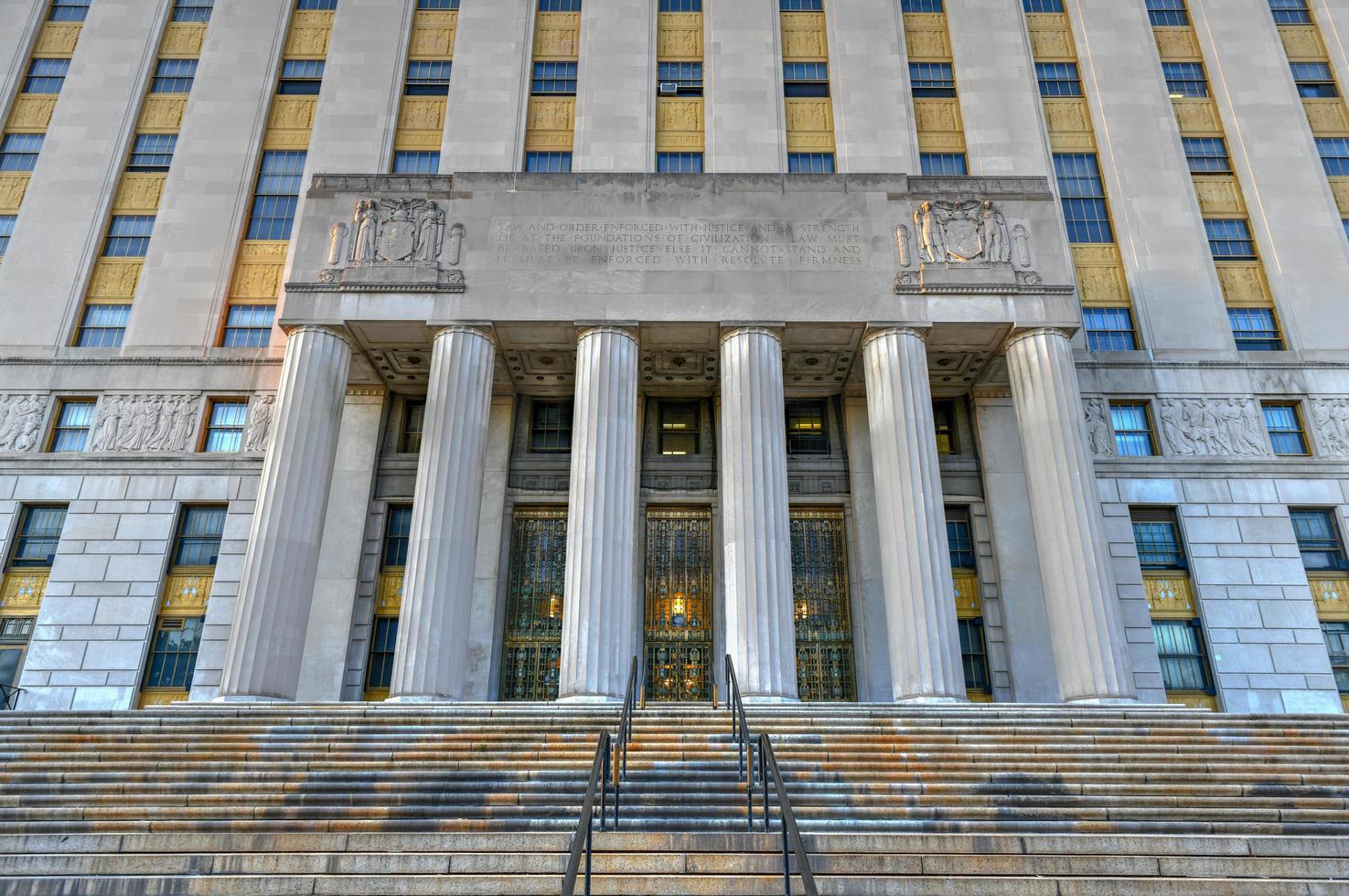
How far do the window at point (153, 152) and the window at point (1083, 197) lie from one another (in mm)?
30677

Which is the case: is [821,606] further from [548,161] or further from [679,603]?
[548,161]

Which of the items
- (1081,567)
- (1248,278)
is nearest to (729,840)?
(1081,567)

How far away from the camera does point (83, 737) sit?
15.1m

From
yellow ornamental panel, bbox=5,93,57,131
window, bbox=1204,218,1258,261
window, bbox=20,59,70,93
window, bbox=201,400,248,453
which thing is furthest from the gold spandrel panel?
window, bbox=1204,218,1258,261

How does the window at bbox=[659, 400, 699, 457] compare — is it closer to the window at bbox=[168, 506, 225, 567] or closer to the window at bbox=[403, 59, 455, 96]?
the window at bbox=[168, 506, 225, 567]

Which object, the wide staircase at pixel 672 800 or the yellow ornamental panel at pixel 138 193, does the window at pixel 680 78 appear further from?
the wide staircase at pixel 672 800

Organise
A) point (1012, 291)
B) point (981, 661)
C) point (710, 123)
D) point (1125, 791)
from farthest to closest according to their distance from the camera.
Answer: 1. point (710, 123)
2. point (981, 661)
3. point (1012, 291)
4. point (1125, 791)

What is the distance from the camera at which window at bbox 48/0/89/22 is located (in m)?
32.6

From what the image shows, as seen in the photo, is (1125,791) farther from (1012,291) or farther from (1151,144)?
(1151,144)

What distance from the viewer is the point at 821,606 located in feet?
84.0

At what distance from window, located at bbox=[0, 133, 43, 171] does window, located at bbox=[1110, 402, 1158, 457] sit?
1451 inches

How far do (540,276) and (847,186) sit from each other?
887cm

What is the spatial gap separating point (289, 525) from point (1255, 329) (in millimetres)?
29337

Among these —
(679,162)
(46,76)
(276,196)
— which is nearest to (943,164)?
(679,162)
